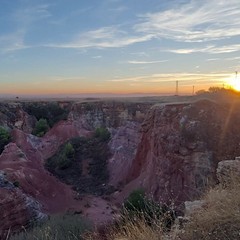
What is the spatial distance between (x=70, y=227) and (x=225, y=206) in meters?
8.60

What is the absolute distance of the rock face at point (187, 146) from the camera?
1641 centimetres

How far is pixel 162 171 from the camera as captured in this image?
1853 centimetres

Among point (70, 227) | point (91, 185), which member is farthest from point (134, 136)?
point (70, 227)

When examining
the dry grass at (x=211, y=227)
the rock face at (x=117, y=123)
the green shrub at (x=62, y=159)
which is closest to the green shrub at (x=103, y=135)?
the rock face at (x=117, y=123)

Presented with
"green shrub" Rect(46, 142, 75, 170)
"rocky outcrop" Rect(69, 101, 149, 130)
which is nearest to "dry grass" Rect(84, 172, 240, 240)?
"green shrub" Rect(46, 142, 75, 170)

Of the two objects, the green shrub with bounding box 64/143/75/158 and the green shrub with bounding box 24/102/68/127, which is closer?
the green shrub with bounding box 64/143/75/158

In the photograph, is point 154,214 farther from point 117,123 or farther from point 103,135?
point 117,123

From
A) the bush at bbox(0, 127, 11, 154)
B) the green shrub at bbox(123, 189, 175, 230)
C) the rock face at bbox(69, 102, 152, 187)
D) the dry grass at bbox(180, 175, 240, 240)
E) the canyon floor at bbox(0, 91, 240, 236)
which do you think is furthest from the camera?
the bush at bbox(0, 127, 11, 154)

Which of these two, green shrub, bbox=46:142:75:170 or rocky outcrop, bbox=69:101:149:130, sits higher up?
rocky outcrop, bbox=69:101:149:130

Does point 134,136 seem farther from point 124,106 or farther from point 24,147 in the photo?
point 124,106

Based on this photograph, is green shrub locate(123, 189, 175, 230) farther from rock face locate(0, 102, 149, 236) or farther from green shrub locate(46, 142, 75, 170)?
green shrub locate(46, 142, 75, 170)

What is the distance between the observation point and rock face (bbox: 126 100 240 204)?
53.8 ft

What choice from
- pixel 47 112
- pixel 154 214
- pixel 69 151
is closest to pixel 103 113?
pixel 47 112

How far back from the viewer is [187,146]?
17.4 metres
